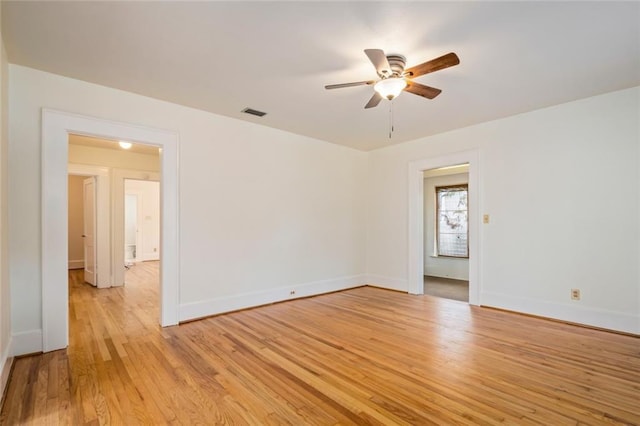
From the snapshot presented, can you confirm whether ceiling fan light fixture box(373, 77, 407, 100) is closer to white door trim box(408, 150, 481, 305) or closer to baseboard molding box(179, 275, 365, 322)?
white door trim box(408, 150, 481, 305)

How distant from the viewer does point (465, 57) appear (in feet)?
8.69

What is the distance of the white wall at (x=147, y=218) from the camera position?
9.31 meters

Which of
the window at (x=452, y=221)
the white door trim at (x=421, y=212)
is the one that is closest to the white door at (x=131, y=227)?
the white door trim at (x=421, y=212)

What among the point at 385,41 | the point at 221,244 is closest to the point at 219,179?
the point at 221,244

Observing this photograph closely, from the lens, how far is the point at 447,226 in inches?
286

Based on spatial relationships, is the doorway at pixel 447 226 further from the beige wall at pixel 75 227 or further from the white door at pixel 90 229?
the beige wall at pixel 75 227

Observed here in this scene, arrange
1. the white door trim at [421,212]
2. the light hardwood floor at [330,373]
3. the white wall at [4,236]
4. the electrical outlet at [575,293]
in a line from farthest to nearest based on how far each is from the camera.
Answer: the white door trim at [421,212] → the electrical outlet at [575,293] → the white wall at [4,236] → the light hardwood floor at [330,373]

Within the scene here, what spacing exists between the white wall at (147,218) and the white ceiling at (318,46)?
23.0 ft

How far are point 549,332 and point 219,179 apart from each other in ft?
14.4

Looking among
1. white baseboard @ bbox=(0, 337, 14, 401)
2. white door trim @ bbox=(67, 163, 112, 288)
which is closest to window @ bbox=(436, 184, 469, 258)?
white door trim @ bbox=(67, 163, 112, 288)

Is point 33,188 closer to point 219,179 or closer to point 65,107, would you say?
point 65,107

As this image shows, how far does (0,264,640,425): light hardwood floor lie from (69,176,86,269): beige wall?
4964 millimetres

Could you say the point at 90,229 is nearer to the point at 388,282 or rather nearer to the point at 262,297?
the point at 262,297

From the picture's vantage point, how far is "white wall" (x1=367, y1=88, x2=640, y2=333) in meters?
3.40
